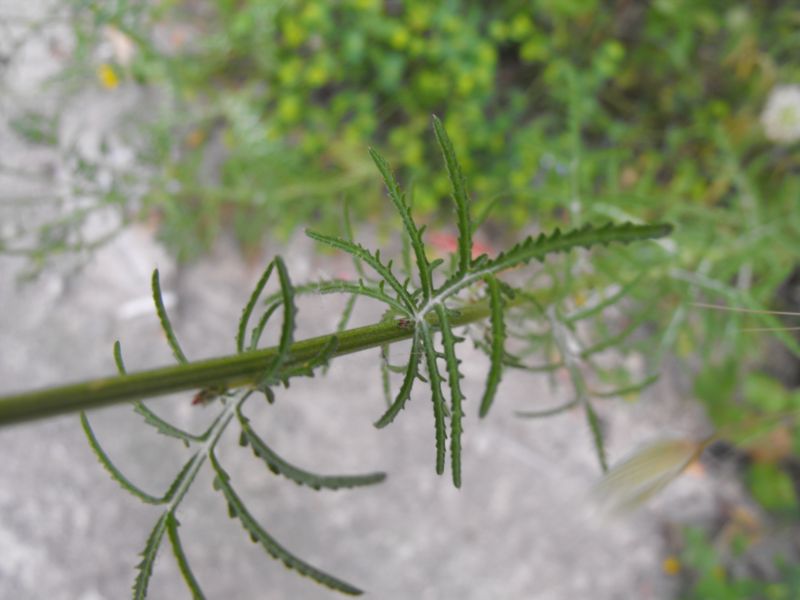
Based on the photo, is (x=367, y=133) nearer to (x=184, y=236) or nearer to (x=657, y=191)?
(x=184, y=236)

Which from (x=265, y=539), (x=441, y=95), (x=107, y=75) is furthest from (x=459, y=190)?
(x=107, y=75)

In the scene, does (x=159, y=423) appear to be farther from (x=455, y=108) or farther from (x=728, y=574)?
(x=728, y=574)

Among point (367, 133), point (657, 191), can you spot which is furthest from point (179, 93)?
point (657, 191)

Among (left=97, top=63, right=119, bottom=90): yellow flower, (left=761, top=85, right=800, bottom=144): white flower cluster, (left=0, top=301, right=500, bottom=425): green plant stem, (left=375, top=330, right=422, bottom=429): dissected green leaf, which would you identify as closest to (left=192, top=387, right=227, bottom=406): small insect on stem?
(left=0, top=301, right=500, bottom=425): green plant stem

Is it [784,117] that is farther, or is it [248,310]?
[784,117]

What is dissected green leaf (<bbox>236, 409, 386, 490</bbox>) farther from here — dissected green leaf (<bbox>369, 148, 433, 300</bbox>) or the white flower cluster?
the white flower cluster

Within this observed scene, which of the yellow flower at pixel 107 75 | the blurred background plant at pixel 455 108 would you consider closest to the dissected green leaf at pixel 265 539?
the blurred background plant at pixel 455 108
